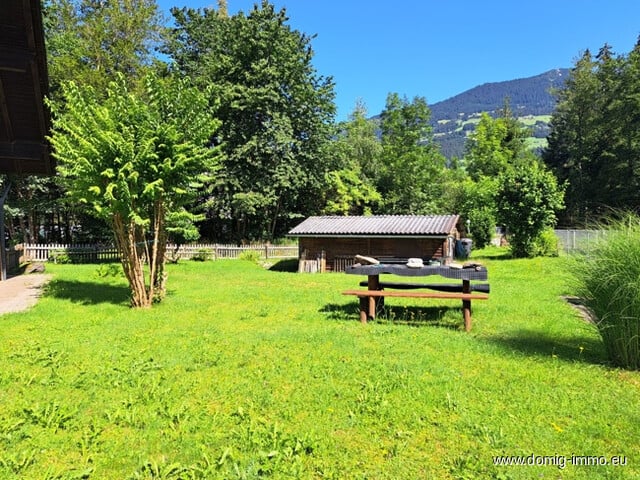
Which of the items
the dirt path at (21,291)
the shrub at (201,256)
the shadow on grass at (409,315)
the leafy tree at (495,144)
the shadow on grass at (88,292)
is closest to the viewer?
the shadow on grass at (409,315)

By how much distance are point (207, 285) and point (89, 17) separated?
21.7m

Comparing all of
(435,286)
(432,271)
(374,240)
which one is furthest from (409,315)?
(374,240)

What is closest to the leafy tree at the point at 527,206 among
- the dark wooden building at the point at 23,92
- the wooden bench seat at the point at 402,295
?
the wooden bench seat at the point at 402,295

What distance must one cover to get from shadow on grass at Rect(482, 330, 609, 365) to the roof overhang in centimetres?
1073

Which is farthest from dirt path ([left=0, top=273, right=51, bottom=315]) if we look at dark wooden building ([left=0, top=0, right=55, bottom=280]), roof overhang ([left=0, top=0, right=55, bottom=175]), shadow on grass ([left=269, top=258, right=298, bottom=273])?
shadow on grass ([left=269, top=258, right=298, bottom=273])

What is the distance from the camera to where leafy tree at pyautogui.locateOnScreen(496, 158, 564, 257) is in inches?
790

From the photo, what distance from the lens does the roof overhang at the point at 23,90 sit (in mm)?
8492

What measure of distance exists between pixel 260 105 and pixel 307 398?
26.2m

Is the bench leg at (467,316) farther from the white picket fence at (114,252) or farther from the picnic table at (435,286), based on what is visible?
the white picket fence at (114,252)

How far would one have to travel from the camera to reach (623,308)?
15.1 ft

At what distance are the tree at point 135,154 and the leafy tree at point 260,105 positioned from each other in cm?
1749

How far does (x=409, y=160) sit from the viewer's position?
36.8m

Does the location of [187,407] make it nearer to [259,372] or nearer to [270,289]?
[259,372]

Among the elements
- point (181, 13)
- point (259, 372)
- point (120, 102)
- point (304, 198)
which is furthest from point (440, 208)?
point (259, 372)
